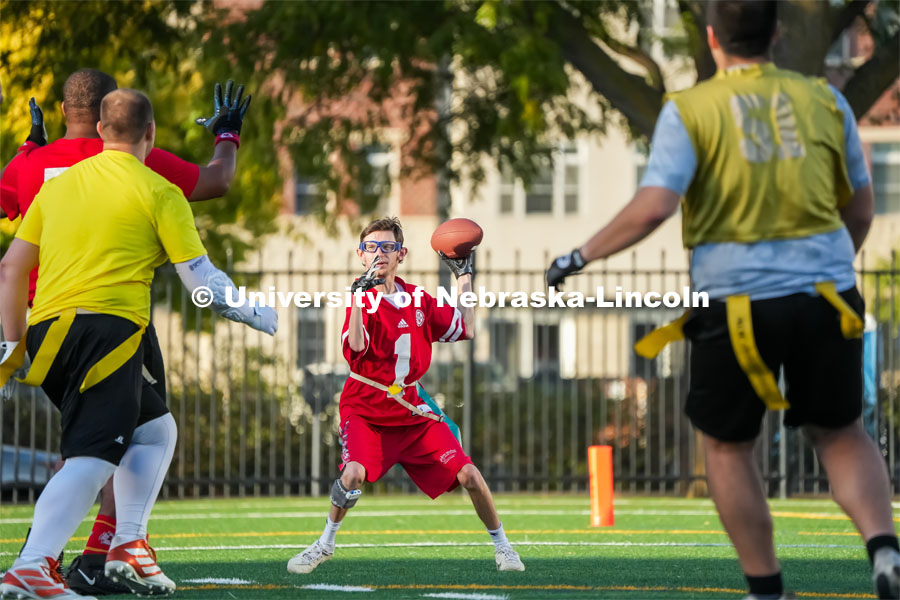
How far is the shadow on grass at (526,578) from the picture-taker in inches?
245

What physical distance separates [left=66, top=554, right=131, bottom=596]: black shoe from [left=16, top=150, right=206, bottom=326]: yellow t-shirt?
117cm

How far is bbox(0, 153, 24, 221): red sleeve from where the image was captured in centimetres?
639

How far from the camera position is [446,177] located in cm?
1814

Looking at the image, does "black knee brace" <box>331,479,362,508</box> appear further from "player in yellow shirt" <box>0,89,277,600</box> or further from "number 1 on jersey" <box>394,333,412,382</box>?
"player in yellow shirt" <box>0,89,277,600</box>

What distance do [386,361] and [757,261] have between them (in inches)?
113

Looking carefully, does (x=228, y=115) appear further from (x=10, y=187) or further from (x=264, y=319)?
(x=264, y=319)

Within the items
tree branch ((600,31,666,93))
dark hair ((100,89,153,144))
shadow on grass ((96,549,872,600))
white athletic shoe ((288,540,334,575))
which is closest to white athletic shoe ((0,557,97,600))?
shadow on grass ((96,549,872,600))

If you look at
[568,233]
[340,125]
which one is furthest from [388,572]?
[568,233]

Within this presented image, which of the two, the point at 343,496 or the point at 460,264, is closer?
the point at 343,496

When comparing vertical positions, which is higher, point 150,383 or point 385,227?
point 385,227

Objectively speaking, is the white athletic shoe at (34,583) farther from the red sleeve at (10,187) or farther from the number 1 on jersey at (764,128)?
the number 1 on jersey at (764,128)

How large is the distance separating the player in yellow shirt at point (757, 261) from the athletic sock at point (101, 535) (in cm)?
261

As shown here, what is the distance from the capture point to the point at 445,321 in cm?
748

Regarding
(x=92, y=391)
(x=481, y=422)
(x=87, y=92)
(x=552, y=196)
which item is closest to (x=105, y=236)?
(x=92, y=391)
